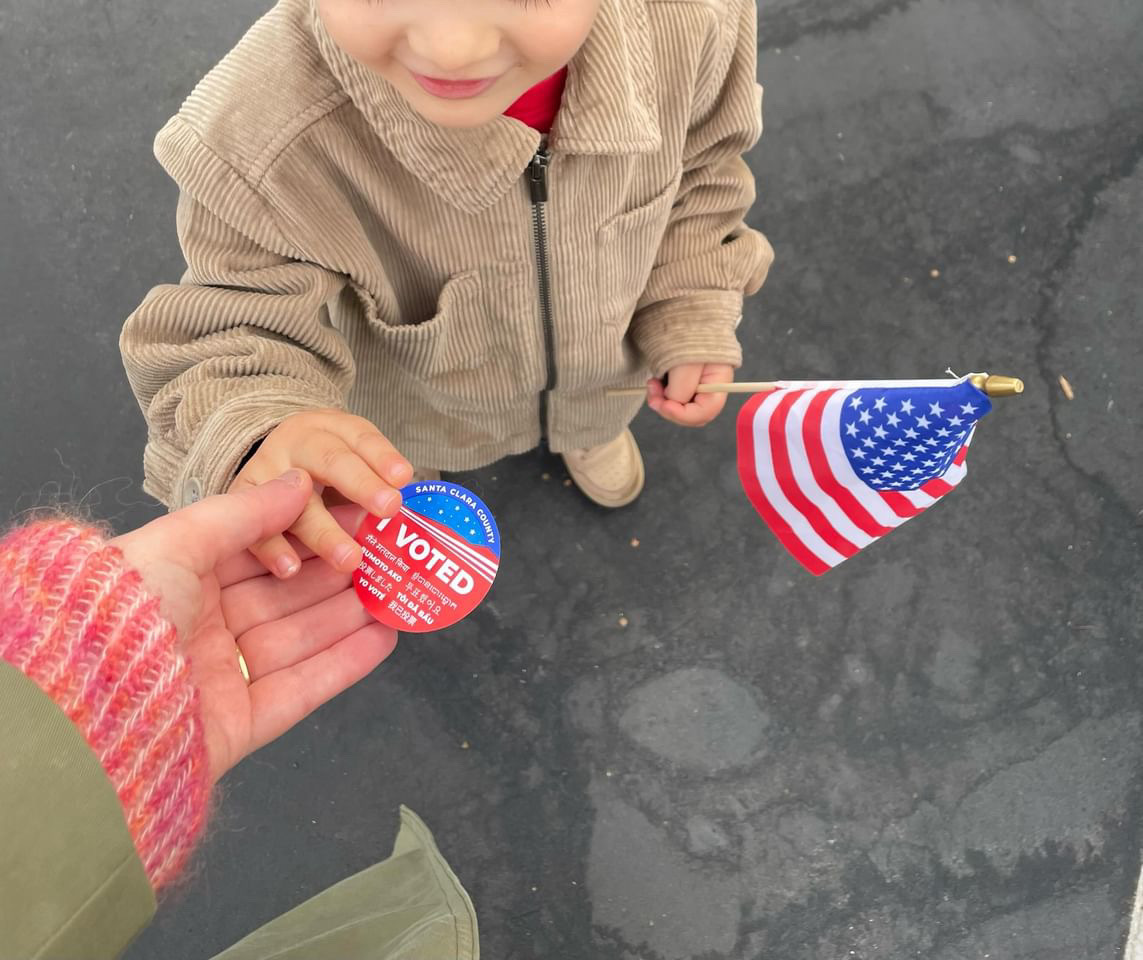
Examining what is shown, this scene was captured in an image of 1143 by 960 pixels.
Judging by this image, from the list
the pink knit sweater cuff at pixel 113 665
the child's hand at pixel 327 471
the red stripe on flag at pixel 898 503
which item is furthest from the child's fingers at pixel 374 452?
the red stripe on flag at pixel 898 503

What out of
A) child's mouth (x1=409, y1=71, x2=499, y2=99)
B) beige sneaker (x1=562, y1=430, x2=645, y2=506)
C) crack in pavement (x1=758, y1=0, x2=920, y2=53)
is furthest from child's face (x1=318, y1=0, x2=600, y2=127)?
crack in pavement (x1=758, y1=0, x2=920, y2=53)

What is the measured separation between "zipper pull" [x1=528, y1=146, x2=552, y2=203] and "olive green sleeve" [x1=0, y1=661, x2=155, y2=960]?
1.75ft

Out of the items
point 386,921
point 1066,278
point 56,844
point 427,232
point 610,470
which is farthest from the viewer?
point 1066,278

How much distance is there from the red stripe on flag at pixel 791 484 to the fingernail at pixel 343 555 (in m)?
0.43

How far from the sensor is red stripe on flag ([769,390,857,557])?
946mm

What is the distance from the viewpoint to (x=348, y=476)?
802 millimetres

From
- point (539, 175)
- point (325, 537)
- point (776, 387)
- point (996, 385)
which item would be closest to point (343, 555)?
point (325, 537)

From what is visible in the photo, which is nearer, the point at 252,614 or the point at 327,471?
the point at 327,471

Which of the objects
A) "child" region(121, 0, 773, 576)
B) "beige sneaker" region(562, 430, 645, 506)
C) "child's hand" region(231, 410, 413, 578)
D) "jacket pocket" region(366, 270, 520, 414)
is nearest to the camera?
"child" region(121, 0, 773, 576)

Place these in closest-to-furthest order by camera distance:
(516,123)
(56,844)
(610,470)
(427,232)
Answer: (56,844), (516,123), (427,232), (610,470)

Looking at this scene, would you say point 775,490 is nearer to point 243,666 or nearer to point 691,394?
point 691,394

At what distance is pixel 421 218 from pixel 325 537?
0.94ft

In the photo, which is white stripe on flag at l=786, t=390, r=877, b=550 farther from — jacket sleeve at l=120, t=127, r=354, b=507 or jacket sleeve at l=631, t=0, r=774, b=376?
jacket sleeve at l=120, t=127, r=354, b=507

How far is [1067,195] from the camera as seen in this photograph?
1588 millimetres
